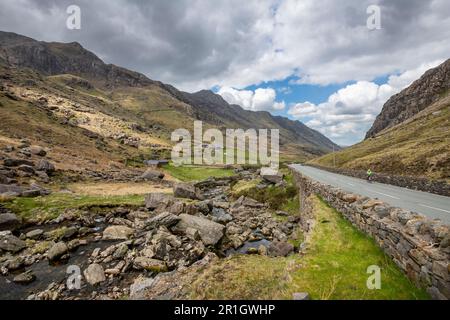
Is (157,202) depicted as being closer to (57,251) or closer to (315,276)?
(57,251)

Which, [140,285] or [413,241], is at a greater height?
[413,241]

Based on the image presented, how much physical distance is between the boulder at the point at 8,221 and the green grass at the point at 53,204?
109cm

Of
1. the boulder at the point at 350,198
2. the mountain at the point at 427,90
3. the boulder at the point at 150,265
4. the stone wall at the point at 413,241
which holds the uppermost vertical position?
the mountain at the point at 427,90

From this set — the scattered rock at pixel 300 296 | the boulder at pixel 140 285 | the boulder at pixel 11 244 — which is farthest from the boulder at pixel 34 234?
Answer: the scattered rock at pixel 300 296

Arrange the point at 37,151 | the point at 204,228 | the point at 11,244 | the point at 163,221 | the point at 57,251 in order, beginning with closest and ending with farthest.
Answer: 1. the point at 57,251
2. the point at 11,244
3. the point at 204,228
4. the point at 163,221
5. the point at 37,151

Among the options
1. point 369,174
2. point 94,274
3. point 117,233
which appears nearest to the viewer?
point 94,274

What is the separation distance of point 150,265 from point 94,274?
3230mm

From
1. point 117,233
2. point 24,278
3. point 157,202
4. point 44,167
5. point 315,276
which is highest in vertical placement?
point 44,167

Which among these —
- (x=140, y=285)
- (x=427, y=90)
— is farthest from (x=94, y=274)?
(x=427, y=90)

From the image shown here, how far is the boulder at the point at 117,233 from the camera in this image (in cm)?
1984

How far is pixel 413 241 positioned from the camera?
8273 mm

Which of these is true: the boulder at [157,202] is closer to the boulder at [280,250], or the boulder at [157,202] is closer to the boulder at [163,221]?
the boulder at [163,221]

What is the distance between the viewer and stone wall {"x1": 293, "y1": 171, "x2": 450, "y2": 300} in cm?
698

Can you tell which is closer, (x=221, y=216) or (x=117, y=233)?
(x=117, y=233)
